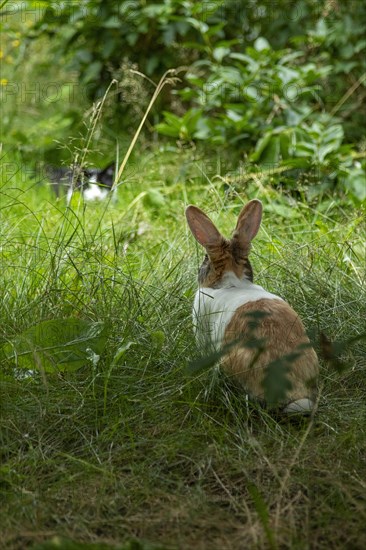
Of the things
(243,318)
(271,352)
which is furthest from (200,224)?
(271,352)

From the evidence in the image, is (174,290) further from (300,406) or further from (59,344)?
(300,406)

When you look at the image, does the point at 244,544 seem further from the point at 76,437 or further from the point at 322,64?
the point at 322,64

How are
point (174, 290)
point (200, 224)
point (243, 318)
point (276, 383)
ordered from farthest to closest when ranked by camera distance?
1. point (174, 290)
2. point (200, 224)
3. point (243, 318)
4. point (276, 383)

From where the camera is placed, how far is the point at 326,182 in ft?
16.1

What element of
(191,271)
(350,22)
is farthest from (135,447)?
(350,22)

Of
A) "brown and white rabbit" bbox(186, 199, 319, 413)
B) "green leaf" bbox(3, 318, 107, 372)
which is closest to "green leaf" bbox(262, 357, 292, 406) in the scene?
"brown and white rabbit" bbox(186, 199, 319, 413)

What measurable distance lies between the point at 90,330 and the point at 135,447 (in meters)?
0.55

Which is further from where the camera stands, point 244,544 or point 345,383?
point 345,383

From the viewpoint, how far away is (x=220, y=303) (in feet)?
9.91

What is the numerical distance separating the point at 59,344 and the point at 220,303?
555 millimetres

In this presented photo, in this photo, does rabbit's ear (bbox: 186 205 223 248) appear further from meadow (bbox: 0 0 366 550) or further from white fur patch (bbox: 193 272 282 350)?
meadow (bbox: 0 0 366 550)

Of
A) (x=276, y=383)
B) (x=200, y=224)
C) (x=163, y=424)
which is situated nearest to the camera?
(x=276, y=383)

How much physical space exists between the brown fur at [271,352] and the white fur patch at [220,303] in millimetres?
64

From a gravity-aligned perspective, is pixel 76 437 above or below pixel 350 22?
below
